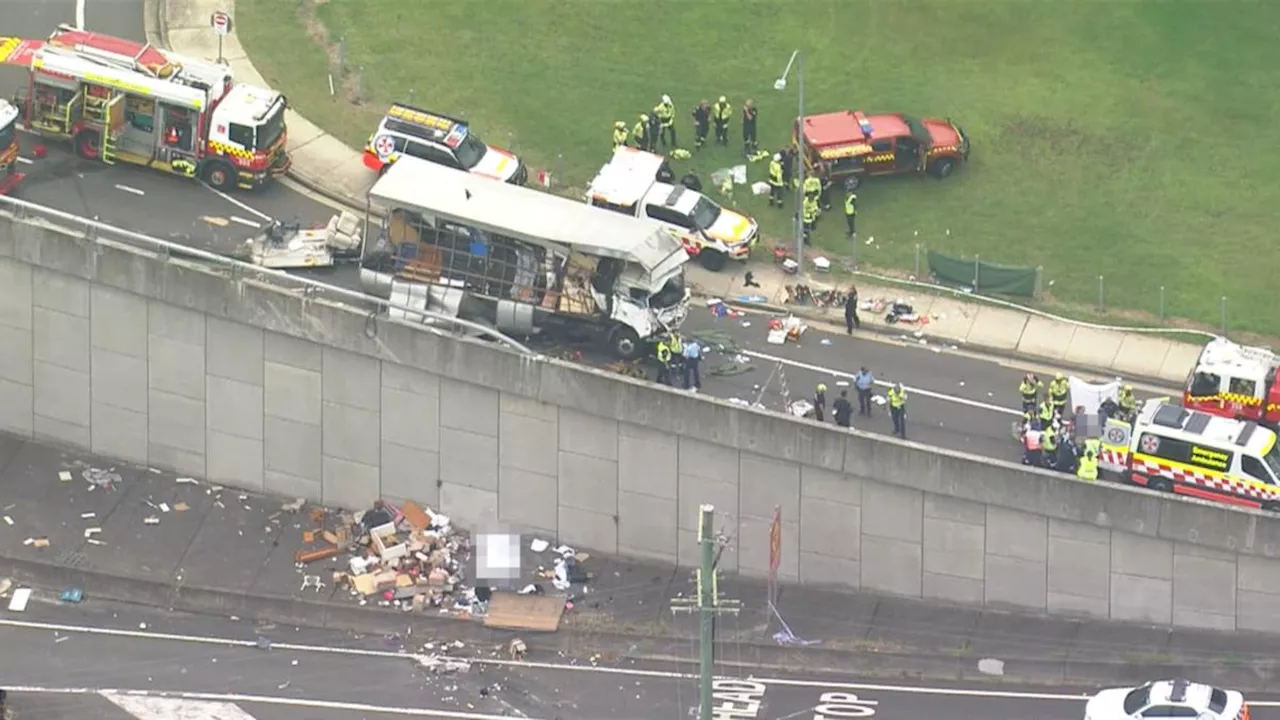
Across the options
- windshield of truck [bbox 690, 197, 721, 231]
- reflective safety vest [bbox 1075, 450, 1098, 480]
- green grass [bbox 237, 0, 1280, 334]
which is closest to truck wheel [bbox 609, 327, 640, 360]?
windshield of truck [bbox 690, 197, 721, 231]

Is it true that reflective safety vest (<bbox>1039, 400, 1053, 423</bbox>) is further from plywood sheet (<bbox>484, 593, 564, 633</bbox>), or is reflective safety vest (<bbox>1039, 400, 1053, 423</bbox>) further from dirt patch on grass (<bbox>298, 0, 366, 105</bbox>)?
dirt patch on grass (<bbox>298, 0, 366, 105</bbox>)

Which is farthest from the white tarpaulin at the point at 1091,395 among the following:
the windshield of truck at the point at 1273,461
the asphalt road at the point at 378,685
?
the asphalt road at the point at 378,685

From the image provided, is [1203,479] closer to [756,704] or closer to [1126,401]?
[1126,401]

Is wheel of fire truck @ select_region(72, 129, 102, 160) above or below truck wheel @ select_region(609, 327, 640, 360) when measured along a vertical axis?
above

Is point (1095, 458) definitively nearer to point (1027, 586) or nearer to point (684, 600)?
point (1027, 586)

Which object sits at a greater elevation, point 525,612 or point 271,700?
point 525,612

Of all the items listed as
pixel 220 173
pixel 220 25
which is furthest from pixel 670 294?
pixel 220 25

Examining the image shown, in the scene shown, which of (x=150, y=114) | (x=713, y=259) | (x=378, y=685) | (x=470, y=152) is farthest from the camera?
(x=470, y=152)
